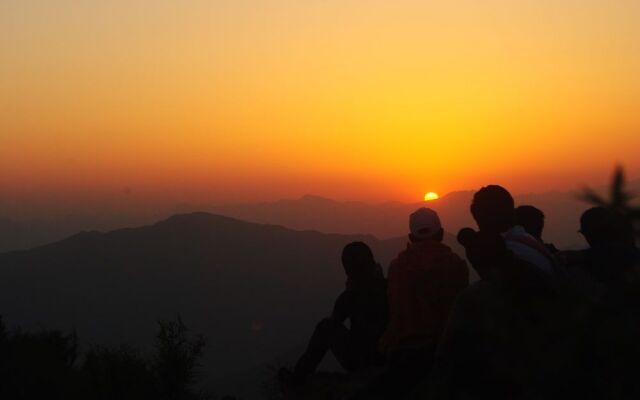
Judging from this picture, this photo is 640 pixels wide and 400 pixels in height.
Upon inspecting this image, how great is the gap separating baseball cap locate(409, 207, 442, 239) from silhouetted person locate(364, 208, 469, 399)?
100mm

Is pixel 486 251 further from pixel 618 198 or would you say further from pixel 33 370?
pixel 33 370

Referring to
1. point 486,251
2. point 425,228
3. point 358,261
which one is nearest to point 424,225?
point 425,228

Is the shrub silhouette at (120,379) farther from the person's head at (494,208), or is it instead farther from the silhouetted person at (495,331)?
the silhouetted person at (495,331)

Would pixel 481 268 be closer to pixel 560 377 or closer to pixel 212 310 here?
pixel 560 377

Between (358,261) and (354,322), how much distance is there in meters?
0.65

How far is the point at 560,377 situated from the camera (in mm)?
2072

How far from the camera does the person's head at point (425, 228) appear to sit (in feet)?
22.0

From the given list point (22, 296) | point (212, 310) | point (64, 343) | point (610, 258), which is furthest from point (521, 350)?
point (22, 296)

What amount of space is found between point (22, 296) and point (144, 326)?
46495 millimetres

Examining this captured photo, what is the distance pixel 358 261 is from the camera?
776cm

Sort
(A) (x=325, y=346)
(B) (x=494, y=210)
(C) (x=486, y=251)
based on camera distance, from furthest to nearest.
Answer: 1. (A) (x=325, y=346)
2. (B) (x=494, y=210)
3. (C) (x=486, y=251)

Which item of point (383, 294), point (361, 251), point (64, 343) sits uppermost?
point (361, 251)

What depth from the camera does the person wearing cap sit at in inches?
249

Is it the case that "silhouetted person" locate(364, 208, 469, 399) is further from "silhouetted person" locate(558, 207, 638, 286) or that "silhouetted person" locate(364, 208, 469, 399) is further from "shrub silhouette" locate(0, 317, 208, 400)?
"shrub silhouette" locate(0, 317, 208, 400)
